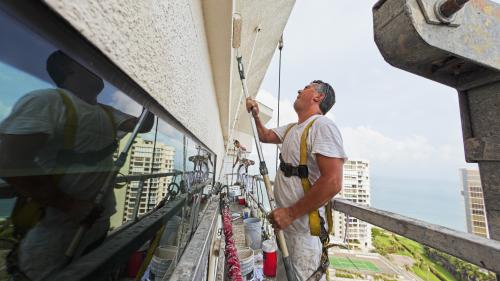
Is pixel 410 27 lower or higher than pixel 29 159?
higher

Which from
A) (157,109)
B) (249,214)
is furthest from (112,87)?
(249,214)

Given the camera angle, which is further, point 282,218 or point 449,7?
point 282,218

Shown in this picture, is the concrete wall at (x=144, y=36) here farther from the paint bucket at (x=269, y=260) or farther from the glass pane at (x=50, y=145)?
the paint bucket at (x=269, y=260)

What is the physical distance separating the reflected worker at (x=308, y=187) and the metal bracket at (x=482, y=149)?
0.46 metres

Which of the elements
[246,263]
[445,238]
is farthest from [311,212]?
Result: [246,263]

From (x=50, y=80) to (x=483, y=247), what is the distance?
3.15 ft

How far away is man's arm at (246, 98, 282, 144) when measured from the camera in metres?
1.77

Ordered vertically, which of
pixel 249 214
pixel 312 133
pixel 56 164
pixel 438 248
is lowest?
pixel 249 214

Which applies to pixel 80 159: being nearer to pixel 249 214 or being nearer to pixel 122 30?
pixel 122 30

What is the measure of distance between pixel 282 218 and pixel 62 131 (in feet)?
3.37

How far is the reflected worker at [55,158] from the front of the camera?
0.32 metres

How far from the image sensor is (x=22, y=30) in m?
0.26

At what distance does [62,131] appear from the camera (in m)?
0.38

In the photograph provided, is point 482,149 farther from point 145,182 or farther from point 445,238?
point 145,182
